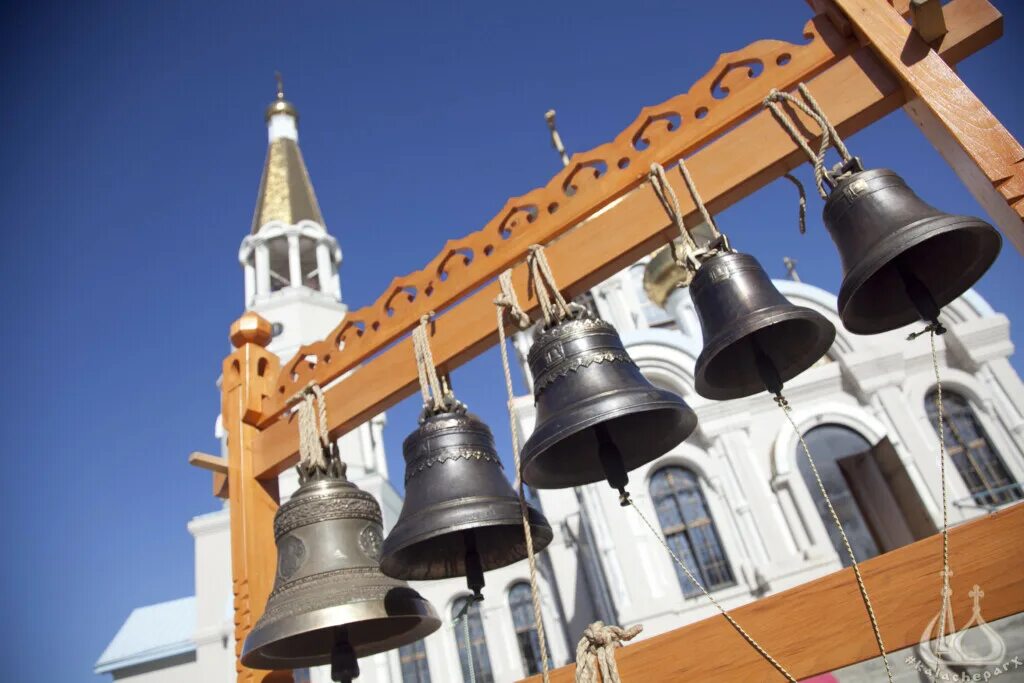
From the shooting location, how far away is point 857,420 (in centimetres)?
1195

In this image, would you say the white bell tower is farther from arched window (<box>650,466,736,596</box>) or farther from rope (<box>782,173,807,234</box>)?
rope (<box>782,173,807,234</box>)

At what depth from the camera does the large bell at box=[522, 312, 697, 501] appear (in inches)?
77.9

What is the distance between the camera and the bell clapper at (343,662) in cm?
252

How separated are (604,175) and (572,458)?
1212 millimetres

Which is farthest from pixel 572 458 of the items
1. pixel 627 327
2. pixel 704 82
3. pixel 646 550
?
pixel 627 327

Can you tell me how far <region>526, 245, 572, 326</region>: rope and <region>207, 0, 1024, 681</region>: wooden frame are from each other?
94mm

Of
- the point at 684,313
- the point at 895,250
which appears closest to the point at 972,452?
the point at 684,313

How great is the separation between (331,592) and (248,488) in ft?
4.00

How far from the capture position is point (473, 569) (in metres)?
2.22

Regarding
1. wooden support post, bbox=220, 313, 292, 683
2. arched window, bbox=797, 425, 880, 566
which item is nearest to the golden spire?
arched window, bbox=797, 425, 880, 566

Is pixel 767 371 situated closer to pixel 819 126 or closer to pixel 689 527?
pixel 819 126

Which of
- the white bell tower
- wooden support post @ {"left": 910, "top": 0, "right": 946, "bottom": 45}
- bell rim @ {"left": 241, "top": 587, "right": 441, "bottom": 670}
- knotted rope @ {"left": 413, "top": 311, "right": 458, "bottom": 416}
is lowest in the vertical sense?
bell rim @ {"left": 241, "top": 587, "right": 441, "bottom": 670}

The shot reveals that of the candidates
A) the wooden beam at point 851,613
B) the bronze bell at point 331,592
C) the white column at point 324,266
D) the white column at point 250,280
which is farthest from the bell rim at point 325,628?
the white column at point 324,266

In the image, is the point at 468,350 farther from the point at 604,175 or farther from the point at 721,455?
the point at 721,455
